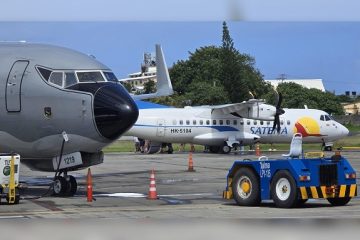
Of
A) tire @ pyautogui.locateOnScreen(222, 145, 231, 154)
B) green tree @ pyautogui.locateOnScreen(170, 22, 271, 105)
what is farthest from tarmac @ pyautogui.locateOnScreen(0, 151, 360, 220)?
green tree @ pyautogui.locateOnScreen(170, 22, 271, 105)

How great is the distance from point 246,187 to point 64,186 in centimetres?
564

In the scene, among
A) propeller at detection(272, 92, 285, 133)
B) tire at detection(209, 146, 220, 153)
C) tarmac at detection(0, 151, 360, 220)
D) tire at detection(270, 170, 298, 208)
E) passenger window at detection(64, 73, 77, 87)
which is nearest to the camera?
tarmac at detection(0, 151, 360, 220)

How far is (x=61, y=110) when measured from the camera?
20.3 metres

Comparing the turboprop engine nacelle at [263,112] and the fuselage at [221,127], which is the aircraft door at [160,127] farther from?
the turboprop engine nacelle at [263,112]

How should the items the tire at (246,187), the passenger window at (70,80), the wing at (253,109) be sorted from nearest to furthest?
the tire at (246,187) < the passenger window at (70,80) < the wing at (253,109)

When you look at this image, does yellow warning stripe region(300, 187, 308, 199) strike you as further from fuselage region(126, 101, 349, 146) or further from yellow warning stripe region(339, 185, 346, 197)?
fuselage region(126, 101, 349, 146)

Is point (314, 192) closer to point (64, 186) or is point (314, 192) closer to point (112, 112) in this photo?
point (112, 112)

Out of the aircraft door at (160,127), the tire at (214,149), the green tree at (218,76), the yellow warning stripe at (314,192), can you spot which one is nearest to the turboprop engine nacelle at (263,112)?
the tire at (214,149)

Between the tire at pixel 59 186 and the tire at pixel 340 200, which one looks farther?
the tire at pixel 59 186

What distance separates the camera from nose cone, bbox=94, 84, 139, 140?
1988 centimetres

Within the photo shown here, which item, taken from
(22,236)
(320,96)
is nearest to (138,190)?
(22,236)

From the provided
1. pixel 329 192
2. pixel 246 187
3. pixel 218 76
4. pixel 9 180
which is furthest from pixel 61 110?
pixel 218 76

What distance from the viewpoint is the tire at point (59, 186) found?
825 inches

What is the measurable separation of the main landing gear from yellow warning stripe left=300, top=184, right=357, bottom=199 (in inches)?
281
